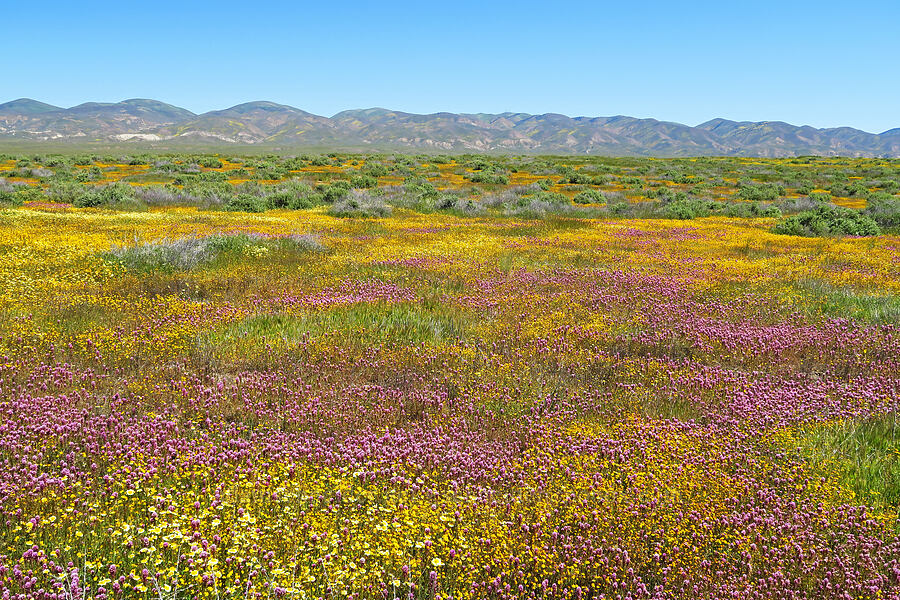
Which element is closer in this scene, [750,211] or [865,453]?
[865,453]

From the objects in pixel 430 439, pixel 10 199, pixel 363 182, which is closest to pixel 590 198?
pixel 363 182

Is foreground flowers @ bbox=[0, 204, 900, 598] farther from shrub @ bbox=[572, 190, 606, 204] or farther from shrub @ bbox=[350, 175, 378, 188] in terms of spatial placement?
shrub @ bbox=[350, 175, 378, 188]

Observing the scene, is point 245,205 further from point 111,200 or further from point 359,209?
point 111,200

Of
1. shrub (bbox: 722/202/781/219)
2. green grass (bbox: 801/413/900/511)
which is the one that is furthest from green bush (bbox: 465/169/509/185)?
green grass (bbox: 801/413/900/511)

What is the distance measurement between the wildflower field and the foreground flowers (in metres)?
0.03

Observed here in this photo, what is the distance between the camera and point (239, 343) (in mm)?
7441

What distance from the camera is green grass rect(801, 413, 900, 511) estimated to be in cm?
459

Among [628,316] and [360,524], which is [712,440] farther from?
[628,316]

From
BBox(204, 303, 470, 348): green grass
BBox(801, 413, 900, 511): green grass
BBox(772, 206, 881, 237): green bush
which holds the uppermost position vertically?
BBox(772, 206, 881, 237): green bush

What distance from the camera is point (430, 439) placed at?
5070 millimetres

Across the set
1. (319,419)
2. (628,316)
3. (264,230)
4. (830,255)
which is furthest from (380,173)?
(319,419)

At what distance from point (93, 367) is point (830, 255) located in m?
18.6

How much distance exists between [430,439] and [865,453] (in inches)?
167

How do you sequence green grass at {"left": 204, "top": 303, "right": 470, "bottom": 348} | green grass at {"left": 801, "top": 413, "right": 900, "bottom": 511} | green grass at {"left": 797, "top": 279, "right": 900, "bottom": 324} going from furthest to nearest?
green grass at {"left": 797, "top": 279, "right": 900, "bottom": 324}
green grass at {"left": 204, "top": 303, "right": 470, "bottom": 348}
green grass at {"left": 801, "top": 413, "right": 900, "bottom": 511}
